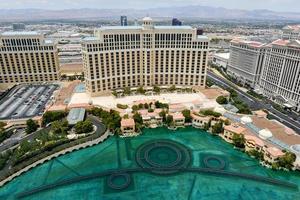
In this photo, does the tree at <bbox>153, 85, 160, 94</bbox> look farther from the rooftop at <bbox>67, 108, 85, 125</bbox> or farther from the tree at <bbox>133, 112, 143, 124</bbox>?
the rooftop at <bbox>67, 108, 85, 125</bbox>

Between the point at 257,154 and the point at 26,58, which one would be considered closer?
the point at 257,154

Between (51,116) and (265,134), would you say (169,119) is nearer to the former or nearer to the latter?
(265,134)

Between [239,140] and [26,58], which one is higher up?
[26,58]

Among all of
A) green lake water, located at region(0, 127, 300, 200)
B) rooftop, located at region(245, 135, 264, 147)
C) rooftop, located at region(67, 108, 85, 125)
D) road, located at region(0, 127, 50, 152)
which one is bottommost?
green lake water, located at region(0, 127, 300, 200)

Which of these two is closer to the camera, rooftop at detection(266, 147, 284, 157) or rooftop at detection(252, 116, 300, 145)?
rooftop at detection(266, 147, 284, 157)

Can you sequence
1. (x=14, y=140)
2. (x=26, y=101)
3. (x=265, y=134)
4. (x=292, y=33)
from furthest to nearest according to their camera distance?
(x=292, y=33) → (x=26, y=101) → (x=14, y=140) → (x=265, y=134)

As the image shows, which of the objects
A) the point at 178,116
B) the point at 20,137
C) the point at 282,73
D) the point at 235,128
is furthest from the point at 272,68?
the point at 20,137

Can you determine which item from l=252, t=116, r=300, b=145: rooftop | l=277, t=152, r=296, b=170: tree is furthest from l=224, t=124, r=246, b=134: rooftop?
l=277, t=152, r=296, b=170: tree

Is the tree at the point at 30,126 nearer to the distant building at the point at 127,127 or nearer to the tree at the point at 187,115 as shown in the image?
the distant building at the point at 127,127
